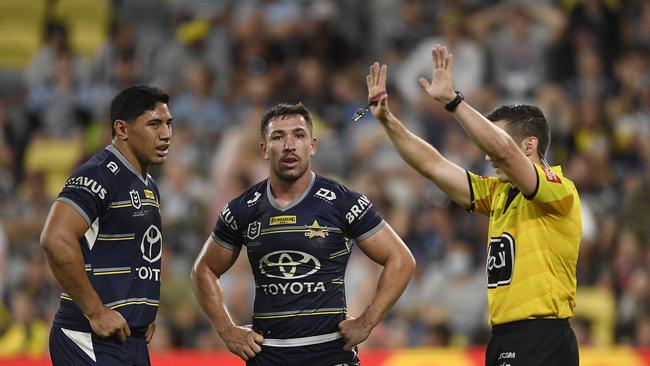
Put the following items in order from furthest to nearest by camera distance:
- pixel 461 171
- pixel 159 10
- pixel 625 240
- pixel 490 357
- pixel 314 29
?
1. pixel 159 10
2. pixel 314 29
3. pixel 625 240
4. pixel 461 171
5. pixel 490 357

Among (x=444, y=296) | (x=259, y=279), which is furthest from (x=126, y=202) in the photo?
(x=444, y=296)

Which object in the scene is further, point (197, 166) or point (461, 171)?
point (197, 166)

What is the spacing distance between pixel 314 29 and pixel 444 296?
4.31 meters

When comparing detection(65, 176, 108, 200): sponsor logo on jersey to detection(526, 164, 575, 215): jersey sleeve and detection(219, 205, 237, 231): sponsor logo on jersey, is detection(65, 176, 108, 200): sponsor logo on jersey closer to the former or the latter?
detection(219, 205, 237, 231): sponsor logo on jersey

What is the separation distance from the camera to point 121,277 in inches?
245

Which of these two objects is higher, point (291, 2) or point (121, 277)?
point (291, 2)

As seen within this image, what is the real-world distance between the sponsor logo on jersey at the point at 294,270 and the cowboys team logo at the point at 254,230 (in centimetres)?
14

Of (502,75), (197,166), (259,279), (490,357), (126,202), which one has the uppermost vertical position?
(502,75)

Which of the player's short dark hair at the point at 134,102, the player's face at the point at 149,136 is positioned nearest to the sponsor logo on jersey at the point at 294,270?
the player's face at the point at 149,136

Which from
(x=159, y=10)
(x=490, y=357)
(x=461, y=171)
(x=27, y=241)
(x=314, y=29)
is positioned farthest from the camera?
(x=159, y=10)

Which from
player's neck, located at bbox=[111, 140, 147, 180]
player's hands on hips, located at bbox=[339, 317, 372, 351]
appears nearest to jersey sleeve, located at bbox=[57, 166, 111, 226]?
player's neck, located at bbox=[111, 140, 147, 180]

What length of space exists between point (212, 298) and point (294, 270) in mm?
557

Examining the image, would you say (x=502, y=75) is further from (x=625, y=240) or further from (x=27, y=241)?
(x=27, y=241)

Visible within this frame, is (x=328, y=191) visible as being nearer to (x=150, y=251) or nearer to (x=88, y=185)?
(x=150, y=251)
